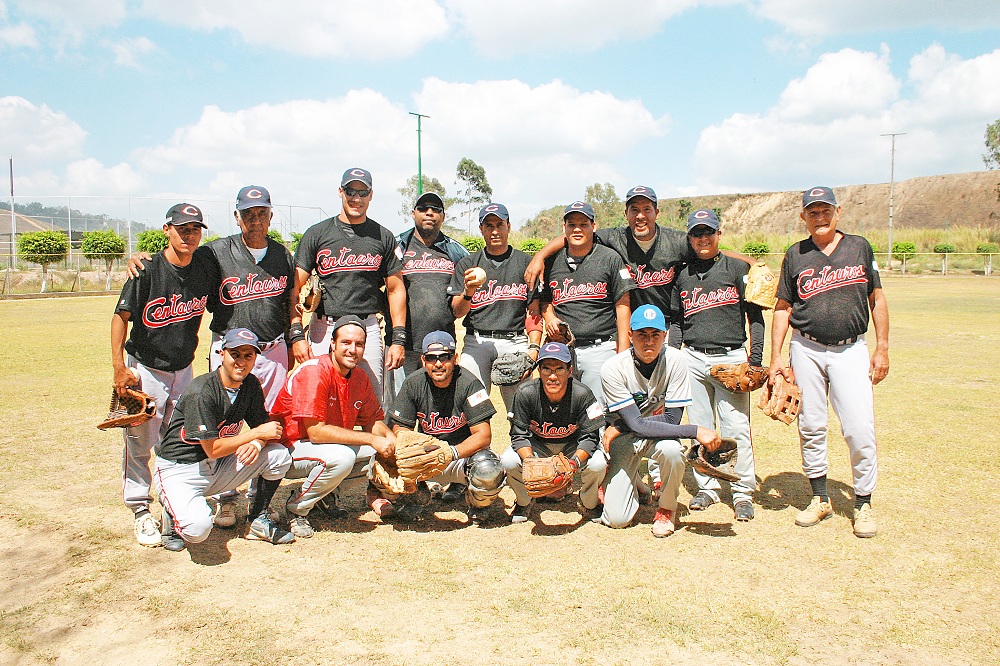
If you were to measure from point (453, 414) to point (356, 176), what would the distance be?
203cm

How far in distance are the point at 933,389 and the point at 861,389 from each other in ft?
17.4

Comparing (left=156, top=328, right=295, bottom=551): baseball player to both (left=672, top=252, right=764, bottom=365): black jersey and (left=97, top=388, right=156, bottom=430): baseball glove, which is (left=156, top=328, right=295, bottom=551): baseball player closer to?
(left=97, top=388, right=156, bottom=430): baseball glove

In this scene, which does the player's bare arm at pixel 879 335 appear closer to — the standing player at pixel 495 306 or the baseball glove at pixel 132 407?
the standing player at pixel 495 306

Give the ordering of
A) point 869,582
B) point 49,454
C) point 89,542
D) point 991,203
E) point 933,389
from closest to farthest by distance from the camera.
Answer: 1. point 869,582
2. point 89,542
3. point 49,454
4. point 933,389
5. point 991,203

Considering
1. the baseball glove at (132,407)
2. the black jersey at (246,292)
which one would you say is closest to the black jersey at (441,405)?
the black jersey at (246,292)

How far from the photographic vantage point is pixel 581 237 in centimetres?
517

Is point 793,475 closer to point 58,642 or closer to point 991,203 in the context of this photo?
point 58,642

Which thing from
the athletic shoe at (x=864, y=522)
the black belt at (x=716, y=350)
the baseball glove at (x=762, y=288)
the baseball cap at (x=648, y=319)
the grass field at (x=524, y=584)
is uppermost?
the baseball glove at (x=762, y=288)

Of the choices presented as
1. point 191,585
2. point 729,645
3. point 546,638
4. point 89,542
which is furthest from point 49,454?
point 729,645

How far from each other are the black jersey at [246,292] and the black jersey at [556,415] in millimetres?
1853

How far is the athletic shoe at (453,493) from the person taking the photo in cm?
517

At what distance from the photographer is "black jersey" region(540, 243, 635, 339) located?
16.8ft

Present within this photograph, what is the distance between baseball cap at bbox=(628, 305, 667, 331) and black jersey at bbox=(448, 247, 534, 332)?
105 cm

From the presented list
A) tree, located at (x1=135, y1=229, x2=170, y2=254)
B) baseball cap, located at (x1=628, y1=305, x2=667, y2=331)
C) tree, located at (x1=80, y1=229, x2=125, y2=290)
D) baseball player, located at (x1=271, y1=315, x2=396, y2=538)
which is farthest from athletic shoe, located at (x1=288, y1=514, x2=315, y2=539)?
tree, located at (x1=80, y1=229, x2=125, y2=290)
